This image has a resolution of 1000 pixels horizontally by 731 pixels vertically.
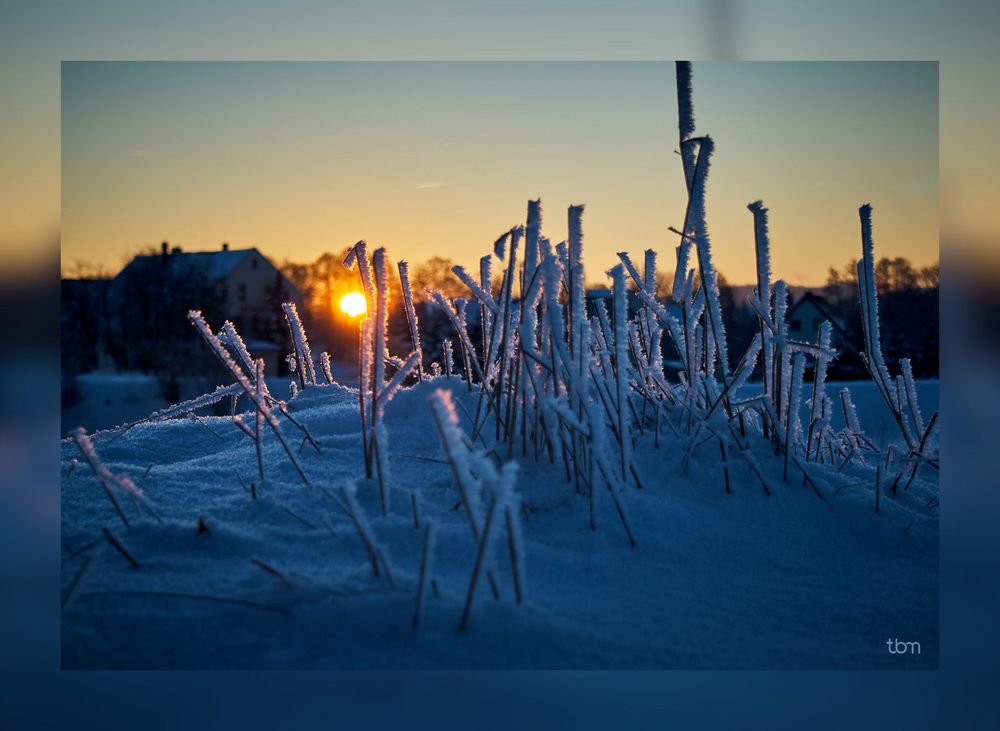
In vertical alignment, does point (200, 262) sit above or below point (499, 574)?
above

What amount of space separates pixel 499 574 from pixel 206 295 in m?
16.3

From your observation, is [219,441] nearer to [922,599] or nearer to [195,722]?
[195,722]

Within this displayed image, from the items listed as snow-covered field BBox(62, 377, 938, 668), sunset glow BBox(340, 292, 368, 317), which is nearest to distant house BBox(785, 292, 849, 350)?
sunset glow BBox(340, 292, 368, 317)

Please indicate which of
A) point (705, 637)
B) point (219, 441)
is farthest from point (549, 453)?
point (219, 441)

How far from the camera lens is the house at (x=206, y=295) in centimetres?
1543

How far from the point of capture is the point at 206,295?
16531 millimetres

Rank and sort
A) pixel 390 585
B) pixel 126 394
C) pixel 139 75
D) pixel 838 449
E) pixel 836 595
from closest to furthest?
pixel 390 585 → pixel 836 595 → pixel 139 75 → pixel 838 449 → pixel 126 394

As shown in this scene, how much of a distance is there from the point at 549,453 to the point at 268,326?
1775 centimetres

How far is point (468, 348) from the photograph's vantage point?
196 centimetres

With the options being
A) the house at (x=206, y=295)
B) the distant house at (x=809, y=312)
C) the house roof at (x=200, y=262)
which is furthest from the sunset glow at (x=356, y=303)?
the house roof at (x=200, y=262)

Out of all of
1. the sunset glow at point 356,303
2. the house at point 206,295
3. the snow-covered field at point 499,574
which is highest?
the house at point 206,295

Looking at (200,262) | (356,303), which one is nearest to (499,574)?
(356,303)

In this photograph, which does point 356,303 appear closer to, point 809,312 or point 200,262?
point 809,312

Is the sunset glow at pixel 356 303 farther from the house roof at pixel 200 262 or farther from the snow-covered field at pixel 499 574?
the house roof at pixel 200 262
